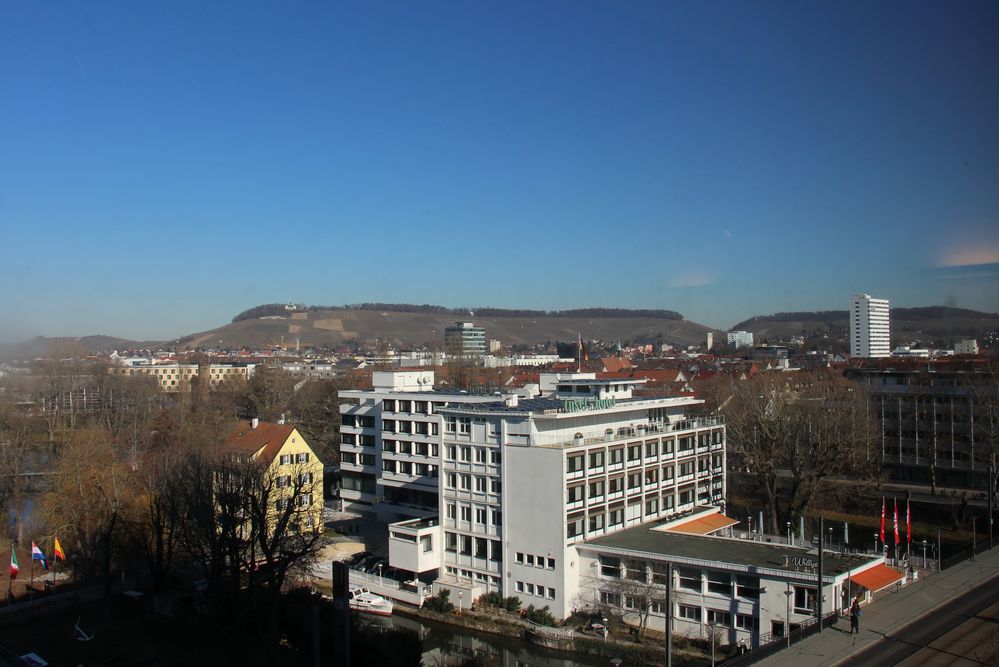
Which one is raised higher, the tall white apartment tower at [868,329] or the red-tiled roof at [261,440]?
the tall white apartment tower at [868,329]

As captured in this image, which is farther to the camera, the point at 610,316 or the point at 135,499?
the point at 610,316

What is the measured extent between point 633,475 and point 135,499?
1154cm

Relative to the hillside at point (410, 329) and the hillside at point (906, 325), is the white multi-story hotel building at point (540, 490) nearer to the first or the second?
the hillside at point (906, 325)

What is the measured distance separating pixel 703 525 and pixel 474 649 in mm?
6329

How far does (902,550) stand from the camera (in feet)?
61.6

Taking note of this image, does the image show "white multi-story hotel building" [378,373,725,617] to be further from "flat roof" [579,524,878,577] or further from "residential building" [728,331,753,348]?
"residential building" [728,331,753,348]

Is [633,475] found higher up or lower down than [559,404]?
lower down

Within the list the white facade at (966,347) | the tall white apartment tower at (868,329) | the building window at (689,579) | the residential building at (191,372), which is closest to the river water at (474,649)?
the building window at (689,579)

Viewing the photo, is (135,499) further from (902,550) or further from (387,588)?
(902,550)

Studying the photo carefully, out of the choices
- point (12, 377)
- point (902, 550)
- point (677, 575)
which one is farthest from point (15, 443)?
point (902, 550)

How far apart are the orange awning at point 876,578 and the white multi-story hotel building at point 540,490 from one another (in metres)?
5.18

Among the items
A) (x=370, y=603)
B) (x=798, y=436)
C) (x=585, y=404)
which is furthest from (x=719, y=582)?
(x=798, y=436)

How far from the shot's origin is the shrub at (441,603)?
16.0m

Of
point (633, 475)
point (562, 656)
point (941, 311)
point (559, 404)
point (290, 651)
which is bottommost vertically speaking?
point (562, 656)
